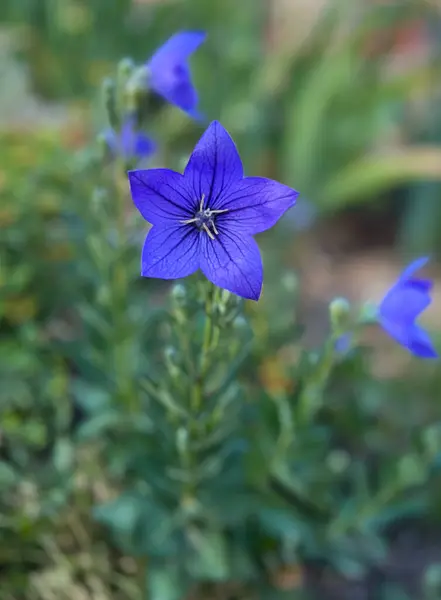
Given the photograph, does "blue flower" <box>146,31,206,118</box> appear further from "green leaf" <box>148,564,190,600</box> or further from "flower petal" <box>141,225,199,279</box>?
"green leaf" <box>148,564,190,600</box>

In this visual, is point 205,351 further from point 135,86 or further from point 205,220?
point 135,86

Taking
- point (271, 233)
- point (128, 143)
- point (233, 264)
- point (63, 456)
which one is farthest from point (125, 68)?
point (271, 233)

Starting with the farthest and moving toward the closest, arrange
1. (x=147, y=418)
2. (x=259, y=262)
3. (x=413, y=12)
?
(x=413, y=12) < (x=147, y=418) < (x=259, y=262)

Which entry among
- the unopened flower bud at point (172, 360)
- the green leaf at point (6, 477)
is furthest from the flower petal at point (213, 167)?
the green leaf at point (6, 477)

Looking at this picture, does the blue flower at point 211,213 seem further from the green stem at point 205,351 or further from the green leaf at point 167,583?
the green leaf at point 167,583

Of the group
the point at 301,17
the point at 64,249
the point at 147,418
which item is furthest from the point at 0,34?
the point at 147,418

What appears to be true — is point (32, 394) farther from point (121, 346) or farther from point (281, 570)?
point (281, 570)
